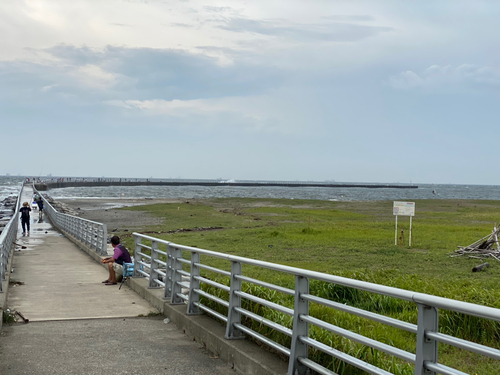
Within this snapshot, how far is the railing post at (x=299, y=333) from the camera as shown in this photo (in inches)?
196

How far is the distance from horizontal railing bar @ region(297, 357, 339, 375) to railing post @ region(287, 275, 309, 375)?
0.20 ft

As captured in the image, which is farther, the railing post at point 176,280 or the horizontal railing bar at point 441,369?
the railing post at point 176,280

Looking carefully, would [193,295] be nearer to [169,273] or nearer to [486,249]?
[169,273]

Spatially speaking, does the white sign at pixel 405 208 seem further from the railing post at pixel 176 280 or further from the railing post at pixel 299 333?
the railing post at pixel 299 333

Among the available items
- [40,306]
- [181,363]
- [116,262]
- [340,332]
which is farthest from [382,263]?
[340,332]

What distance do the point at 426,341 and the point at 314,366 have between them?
4.68 ft

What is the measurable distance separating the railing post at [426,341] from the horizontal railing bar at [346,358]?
21.9 inches

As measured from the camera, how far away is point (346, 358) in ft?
14.4

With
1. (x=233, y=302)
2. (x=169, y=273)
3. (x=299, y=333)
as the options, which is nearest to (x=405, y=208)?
(x=169, y=273)

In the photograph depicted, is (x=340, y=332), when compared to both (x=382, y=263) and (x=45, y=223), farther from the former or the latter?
(x=45, y=223)

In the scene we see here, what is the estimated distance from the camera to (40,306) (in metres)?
Answer: 10.4

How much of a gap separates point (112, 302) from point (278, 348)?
611cm

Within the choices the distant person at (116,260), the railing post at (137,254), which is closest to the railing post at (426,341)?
the railing post at (137,254)

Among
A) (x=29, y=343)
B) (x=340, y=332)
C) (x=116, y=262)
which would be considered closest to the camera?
(x=340, y=332)
